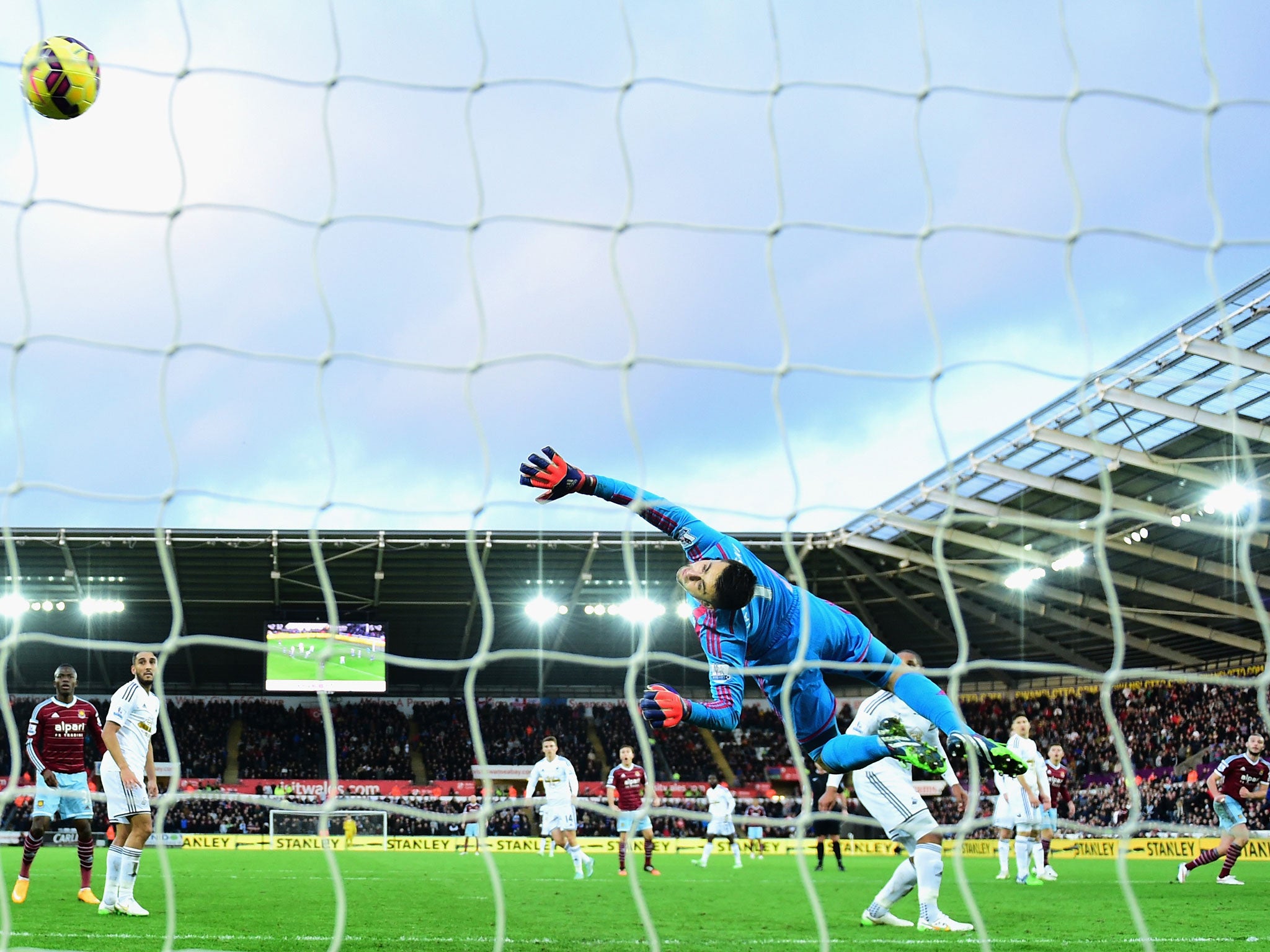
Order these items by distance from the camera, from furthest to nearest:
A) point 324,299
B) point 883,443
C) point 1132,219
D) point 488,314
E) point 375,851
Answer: point 375,851 < point 883,443 < point 488,314 < point 1132,219 < point 324,299

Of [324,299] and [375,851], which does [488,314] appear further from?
[375,851]

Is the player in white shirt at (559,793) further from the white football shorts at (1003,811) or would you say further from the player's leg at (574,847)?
the white football shorts at (1003,811)

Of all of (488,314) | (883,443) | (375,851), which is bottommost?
(375,851)

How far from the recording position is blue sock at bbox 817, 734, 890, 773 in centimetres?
539

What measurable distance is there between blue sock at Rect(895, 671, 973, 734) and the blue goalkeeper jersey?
8.1 inches

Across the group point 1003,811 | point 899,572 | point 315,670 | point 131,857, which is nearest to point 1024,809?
point 1003,811

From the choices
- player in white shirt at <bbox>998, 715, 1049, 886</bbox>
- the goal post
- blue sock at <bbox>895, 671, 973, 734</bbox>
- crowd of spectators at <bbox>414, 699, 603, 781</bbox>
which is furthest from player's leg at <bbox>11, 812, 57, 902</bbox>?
crowd of spectators at <bbox>414, 699, 603, 781</bbox>

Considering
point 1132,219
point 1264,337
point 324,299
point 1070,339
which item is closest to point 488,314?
point 324,299

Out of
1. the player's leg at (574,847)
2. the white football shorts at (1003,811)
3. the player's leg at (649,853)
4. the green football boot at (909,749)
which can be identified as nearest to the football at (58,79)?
the green football boot at (909,749)

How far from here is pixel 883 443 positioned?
552 cm

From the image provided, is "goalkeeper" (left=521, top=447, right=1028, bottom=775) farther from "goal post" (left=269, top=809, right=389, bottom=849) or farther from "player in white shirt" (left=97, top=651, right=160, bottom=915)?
"goal post" (left=269, top=809, right=389, bottom=849)

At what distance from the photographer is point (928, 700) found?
5297 mm

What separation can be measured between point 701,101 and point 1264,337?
1344 cm

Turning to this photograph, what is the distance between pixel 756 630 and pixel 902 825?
133 inches
